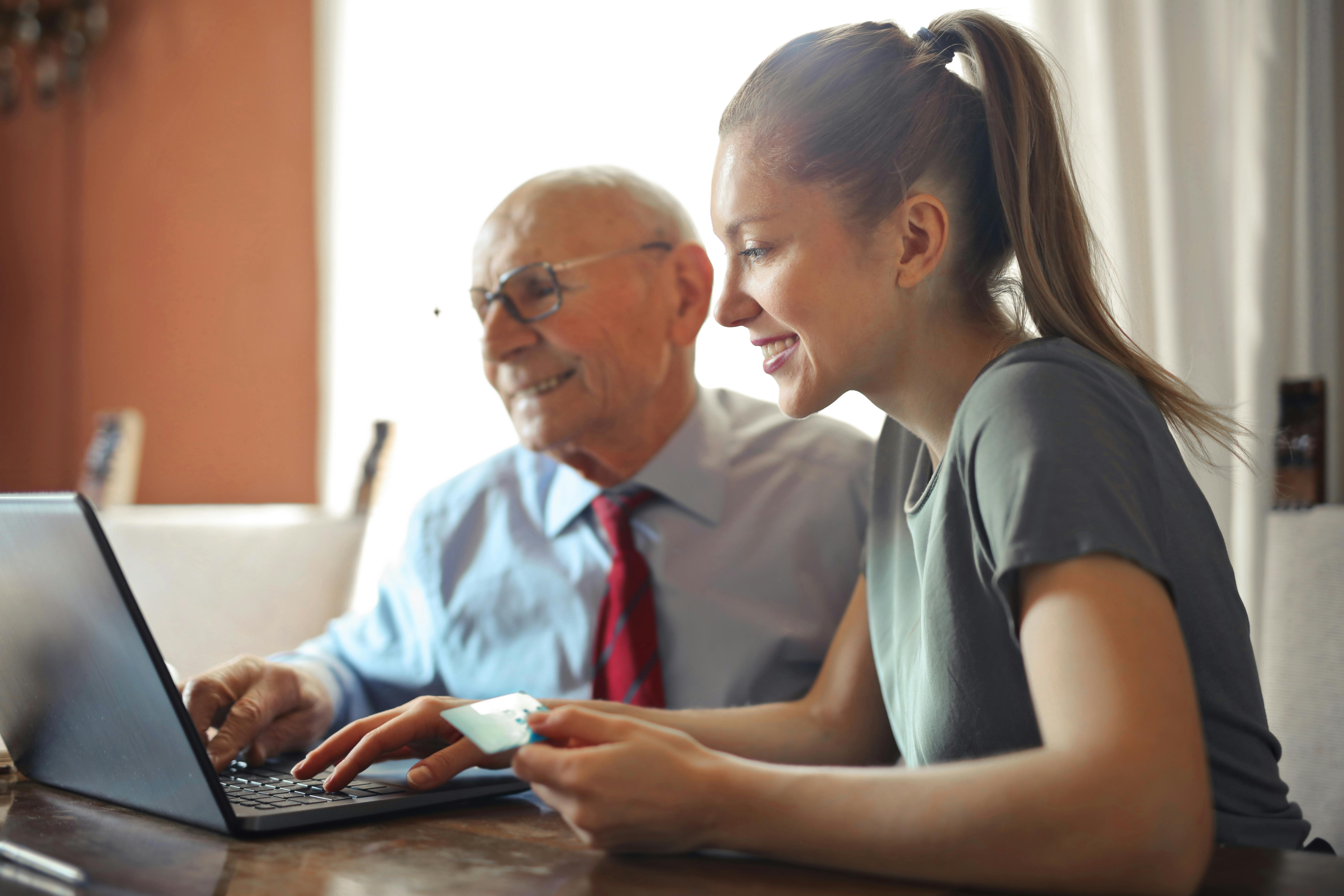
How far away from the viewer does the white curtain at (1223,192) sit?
1540 millimetres

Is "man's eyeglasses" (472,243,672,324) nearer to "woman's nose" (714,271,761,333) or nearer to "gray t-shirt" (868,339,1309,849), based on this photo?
"woman's nose" (714,271,761,333)

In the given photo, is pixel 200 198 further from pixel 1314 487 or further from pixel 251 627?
pixel 1314 487

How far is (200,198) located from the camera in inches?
135

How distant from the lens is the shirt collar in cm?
149

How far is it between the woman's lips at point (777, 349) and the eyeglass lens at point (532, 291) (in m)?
0.55

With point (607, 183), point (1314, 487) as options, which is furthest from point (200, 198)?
point (1314, 487)

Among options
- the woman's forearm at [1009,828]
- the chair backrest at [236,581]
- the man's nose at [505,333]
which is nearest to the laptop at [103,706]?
the woman's forearm at [1009,828]

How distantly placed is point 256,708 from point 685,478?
0.67 m

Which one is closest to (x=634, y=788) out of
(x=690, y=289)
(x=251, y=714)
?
(x=251, y=714)

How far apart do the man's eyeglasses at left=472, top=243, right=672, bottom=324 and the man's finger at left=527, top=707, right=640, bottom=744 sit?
36.3 inches

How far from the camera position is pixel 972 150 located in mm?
958

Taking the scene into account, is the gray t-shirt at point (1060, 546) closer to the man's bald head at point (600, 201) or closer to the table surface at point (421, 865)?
the table surface at point (421, 865)

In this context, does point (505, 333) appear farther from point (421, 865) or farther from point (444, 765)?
point (421, 865)

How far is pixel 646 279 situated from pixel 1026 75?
0.75 meters
